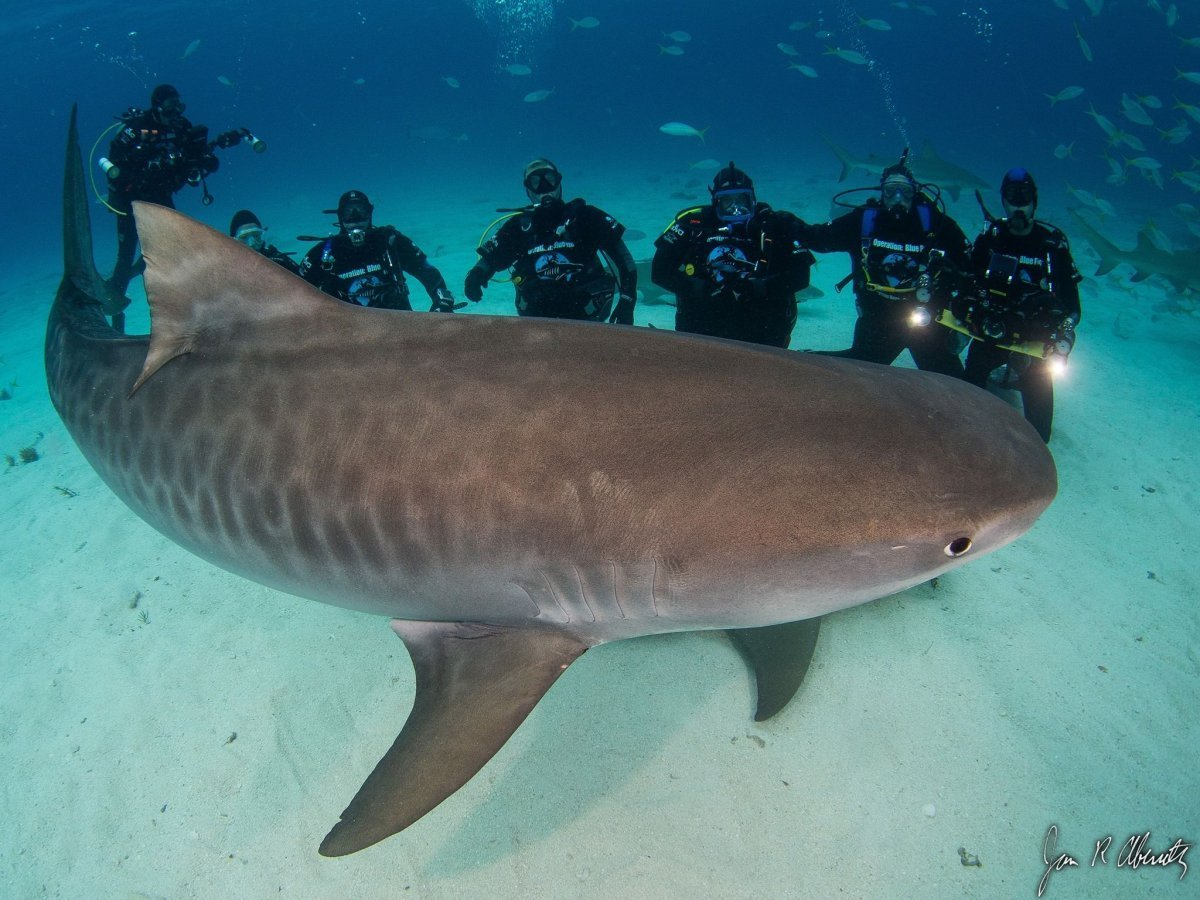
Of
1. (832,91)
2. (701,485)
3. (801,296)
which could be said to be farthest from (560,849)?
(832,91)

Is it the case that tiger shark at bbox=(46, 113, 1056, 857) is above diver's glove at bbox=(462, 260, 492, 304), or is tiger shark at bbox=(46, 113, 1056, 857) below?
above

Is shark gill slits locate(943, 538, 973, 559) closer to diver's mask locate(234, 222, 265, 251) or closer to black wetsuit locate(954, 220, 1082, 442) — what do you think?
black wetsuit locate(954, 220, 1082, 442)

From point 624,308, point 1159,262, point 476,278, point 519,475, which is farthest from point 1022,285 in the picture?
point 1159,262

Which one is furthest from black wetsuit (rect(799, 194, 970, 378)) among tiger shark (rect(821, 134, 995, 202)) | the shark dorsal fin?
tiger shark (rect(821, 134, 995, 202))

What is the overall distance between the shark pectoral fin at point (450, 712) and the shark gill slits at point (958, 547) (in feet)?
4.16

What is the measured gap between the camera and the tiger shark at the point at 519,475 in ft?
6.06

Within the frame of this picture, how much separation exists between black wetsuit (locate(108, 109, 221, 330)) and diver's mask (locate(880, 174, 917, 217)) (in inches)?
382

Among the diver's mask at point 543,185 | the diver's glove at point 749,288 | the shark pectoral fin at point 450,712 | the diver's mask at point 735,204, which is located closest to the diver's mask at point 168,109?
the diver's mask at point 543,185

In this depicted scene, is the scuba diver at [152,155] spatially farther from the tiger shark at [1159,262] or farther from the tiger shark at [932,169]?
the tiger shark at [932,169]

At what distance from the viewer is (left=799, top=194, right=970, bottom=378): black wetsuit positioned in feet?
17.3

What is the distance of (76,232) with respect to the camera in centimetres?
457

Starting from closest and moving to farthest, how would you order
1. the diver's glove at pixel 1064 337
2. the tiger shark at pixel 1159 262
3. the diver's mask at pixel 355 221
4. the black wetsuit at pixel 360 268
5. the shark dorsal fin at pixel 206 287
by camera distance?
the shark dorsal fin at pixel 206 287, the diver's glove at pixel 1064 337, the diver's mask at pixel 355 221, the black wetsuit at pixel 360 268, the tiger shark at pixel 1159 262

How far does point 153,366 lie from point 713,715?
3313 mm

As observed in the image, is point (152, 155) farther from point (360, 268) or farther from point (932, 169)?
point (932, 169)
